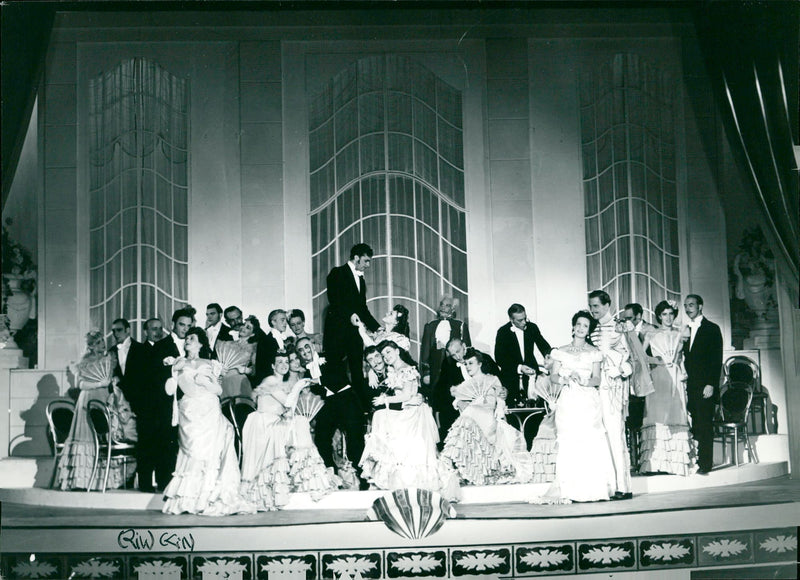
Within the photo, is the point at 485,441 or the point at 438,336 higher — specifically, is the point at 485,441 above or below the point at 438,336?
below

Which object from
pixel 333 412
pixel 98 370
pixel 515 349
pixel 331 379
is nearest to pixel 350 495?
pixel 333 412

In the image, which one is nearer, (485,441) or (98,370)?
(485,441)

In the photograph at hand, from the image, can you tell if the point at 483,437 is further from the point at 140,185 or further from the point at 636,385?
the point at 140,185

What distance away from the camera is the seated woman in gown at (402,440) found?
21.8 feet

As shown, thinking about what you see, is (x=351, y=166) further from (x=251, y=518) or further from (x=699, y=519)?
(x=699, y=519)

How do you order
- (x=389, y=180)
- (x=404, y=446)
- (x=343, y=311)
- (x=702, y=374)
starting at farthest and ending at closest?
(x=389, y=180) < (x=702, y=374) < (x=343, y=311) < (x=404, y=446)

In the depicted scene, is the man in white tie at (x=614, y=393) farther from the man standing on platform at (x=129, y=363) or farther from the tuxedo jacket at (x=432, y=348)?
the man standing on platform at (x=129, y=363)

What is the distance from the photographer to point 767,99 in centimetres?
736

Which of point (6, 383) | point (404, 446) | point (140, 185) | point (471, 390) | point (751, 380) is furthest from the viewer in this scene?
point (140, 185)

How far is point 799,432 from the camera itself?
7.43m

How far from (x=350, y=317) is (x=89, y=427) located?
6.73 ft

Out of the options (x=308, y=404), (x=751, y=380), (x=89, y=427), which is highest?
(x=751, y=380)


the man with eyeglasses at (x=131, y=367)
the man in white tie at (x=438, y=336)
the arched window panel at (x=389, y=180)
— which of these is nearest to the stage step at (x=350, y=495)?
the man with eyeglasses at (x=131, y=367)

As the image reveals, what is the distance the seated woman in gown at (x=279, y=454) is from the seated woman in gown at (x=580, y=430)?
155cm
